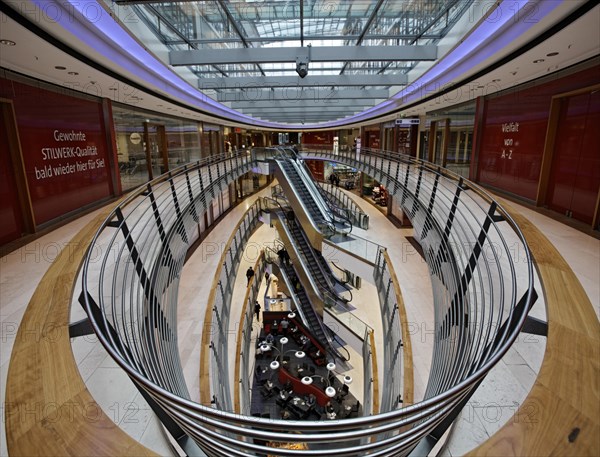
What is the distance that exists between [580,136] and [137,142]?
9.73 metres

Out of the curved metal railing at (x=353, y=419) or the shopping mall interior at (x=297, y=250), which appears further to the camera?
the shopping mall interior at (x=297, y=250)

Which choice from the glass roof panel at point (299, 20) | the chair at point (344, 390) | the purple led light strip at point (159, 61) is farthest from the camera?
the chair at point (344, 390)

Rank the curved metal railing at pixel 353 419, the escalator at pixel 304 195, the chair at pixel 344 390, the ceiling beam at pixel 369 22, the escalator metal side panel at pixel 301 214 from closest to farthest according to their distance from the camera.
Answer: the curved metal railing at pixel 353 419 → the ceiling beam at pixel 369 22 → the chair at pixel 344 390 → the escalator metal side panel at pixel 301 214 → the escalator at pixel 304 195

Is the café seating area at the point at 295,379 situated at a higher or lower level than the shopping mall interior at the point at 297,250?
lower

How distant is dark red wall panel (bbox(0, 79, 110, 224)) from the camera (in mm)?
4730

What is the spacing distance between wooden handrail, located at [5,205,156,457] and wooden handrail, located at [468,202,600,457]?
159 centimetres

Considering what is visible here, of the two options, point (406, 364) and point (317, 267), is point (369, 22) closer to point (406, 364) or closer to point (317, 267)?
point (406, 364)

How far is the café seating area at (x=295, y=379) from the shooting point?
28.5ft

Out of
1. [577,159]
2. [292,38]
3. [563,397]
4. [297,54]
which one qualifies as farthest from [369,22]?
[563,397]

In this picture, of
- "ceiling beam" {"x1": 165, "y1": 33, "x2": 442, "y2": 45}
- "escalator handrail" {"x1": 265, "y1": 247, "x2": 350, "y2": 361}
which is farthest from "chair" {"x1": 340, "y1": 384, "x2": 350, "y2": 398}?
"ceiling beam" {"x1": 165, "y1": 33, "x2": 442, "y2": 45}

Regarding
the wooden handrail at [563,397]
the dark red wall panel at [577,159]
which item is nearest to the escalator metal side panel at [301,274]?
the dark red wall panel at [577,159]

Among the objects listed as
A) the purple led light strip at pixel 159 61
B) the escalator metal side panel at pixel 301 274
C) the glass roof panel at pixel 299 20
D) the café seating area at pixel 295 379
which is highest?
the glass roof panel at pixel 299 20

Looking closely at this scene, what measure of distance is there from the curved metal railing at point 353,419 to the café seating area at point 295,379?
5.66 meters

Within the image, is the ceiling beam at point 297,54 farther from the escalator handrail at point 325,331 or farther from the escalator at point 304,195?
the escalator handrail at point 325,331
